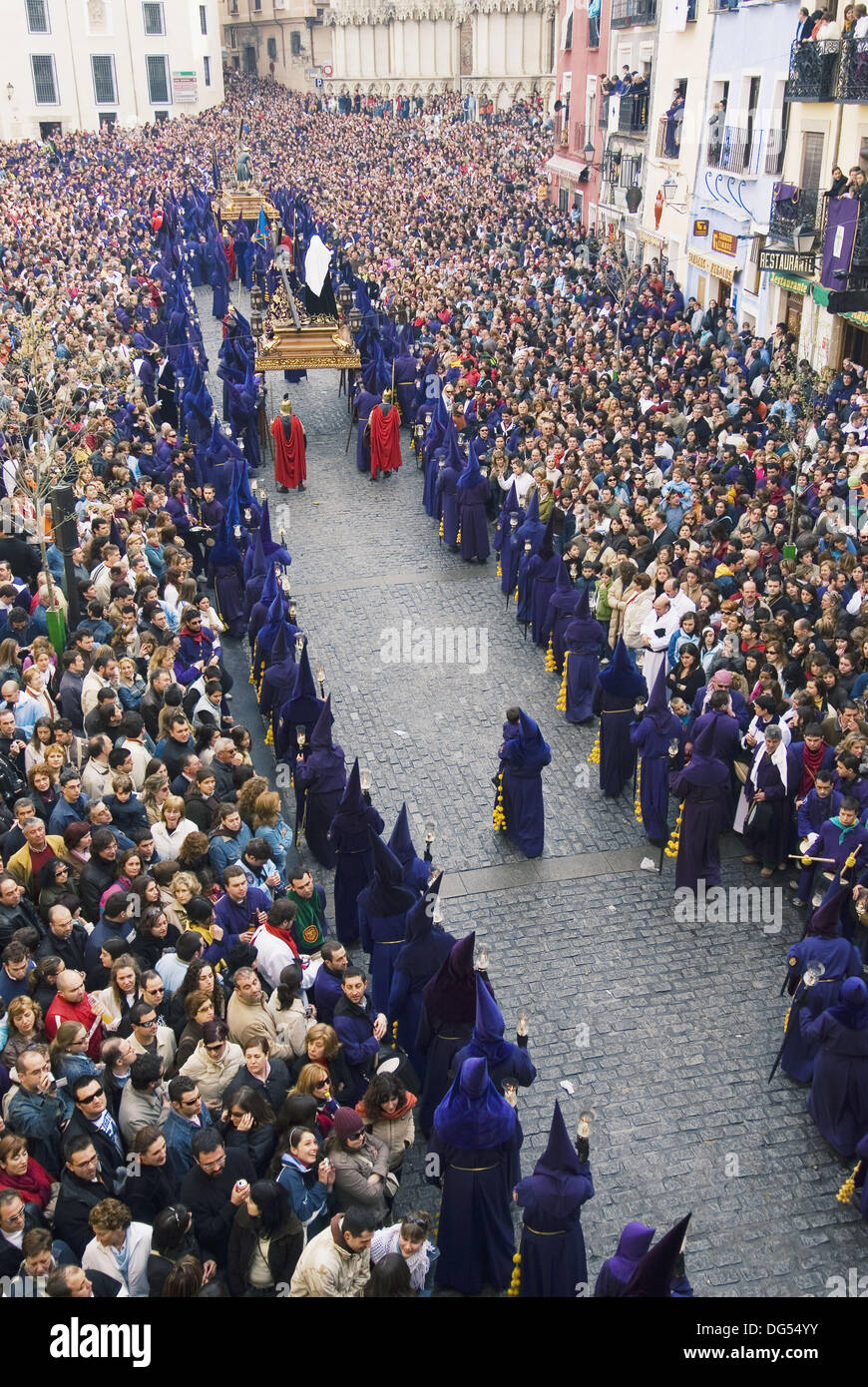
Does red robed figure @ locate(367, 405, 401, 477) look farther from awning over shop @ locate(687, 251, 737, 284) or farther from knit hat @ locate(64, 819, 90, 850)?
knit hat @ locate(64, 819, 90, 850)

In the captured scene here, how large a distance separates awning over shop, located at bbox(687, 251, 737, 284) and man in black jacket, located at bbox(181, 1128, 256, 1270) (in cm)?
2097

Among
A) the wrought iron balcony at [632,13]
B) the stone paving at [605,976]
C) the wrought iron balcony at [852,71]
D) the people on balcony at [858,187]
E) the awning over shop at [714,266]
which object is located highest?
the wrought iron balcony at [632,13]

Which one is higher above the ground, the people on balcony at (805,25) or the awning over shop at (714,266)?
the people on balcony at (805,25)

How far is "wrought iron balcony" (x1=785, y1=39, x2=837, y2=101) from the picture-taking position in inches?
767

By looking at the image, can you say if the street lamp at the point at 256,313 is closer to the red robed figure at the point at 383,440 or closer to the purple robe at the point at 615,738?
the red robed figure at the point at 383,440

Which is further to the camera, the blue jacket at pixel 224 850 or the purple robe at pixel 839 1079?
the blue jacket at pixel 224 850

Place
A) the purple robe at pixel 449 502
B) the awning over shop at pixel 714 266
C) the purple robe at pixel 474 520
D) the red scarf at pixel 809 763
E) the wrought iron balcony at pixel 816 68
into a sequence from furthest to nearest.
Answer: the awning over shop at pixel 714 266 → the wrought iron balcony at pixel 816 68 → the purple robe at pixel 449 502 → the purple robe at pixel 474 520 → the red scarf at pixel 809 763

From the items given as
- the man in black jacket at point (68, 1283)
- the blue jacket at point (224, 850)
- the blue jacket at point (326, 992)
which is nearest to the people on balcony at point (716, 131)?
the blue jacket at point (224, 850)

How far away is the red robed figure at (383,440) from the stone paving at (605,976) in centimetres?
503

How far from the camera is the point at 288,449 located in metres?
19.3

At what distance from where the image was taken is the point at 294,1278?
5484 mm

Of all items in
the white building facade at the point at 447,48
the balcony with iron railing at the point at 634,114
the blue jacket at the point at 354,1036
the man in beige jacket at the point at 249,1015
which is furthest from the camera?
the white building facade at the point at 447,48

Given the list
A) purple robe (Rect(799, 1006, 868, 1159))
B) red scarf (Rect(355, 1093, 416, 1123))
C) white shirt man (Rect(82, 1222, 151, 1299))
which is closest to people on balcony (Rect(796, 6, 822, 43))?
purple robe (Rect(799, 1006, 868, 1159))

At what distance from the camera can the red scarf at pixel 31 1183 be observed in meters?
5.80
